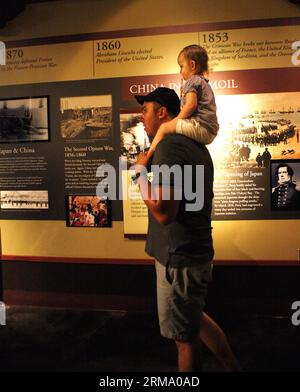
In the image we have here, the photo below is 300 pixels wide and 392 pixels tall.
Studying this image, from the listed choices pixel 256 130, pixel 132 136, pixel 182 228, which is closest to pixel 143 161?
pixel 182 228

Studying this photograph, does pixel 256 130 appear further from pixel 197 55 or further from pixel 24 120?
pixel 24 120

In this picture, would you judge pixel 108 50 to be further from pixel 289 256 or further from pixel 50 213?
pixel 289 256

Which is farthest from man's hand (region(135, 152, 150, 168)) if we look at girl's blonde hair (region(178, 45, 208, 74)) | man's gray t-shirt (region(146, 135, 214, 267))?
girl's blonde hair (region(178, 45, 208, 74))

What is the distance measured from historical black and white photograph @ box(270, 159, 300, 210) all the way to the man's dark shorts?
1.90 metres

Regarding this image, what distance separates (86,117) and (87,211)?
0.97 m

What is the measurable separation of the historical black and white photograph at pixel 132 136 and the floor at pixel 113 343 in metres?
1.65

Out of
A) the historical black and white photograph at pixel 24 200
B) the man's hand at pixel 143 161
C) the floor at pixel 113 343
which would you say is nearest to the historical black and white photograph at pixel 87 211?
the historical black and white photograph at pixel 24 200

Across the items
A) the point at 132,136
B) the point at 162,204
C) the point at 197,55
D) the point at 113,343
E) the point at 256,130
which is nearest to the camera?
the point at 162,204

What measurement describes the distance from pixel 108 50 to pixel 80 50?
0.98ft

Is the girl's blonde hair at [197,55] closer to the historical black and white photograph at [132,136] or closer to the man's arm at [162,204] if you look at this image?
the historical black and white photograph at [132,136]

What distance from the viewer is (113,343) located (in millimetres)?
3914

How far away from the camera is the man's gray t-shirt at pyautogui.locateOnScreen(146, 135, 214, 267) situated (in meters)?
2.57

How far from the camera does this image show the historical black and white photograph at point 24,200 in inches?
185

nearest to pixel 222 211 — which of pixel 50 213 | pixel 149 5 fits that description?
pixel 50 213
